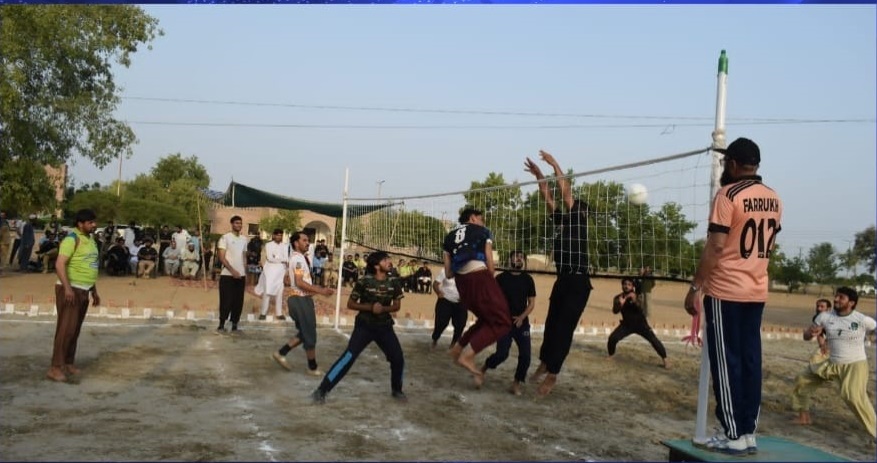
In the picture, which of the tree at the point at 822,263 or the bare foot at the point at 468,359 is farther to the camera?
the tree at the point at 822,263

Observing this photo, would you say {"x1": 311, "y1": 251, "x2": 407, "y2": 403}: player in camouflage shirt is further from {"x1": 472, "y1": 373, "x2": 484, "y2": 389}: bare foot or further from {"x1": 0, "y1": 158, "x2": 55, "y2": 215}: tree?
{"x1": 0, "y1": 158, "x2": 55, "y2": 215}: tree

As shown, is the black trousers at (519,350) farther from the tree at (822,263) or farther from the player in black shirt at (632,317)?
the tree at (822,263)

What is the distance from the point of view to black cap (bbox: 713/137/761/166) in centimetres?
449

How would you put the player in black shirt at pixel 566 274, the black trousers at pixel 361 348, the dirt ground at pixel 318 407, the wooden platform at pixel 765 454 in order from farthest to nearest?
the player in black shirt at pixel 566 274
the black trousers at pixel 361 348
the dirt ground at pixel 318 407
the wooden platform at pixel 765 454

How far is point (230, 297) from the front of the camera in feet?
35.7

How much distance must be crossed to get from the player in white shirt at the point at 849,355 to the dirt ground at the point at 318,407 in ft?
1.05

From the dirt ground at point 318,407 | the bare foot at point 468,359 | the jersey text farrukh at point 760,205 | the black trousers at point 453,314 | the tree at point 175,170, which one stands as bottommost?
the dirt ground at point 318,407

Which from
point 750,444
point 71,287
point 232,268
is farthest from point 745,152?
point 232,268

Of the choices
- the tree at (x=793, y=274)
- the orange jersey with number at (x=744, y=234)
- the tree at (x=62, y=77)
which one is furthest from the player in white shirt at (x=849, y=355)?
the tree at (x=793, y=274)

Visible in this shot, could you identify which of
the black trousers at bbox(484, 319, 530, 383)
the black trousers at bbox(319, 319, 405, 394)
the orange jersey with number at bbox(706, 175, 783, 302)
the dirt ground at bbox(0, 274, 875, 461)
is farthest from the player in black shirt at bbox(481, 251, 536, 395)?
the orange jersey with number at bbox(706, 175, 783, 302)

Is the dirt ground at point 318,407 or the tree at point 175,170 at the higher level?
the tree at point 175,170

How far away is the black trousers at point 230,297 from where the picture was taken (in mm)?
10742

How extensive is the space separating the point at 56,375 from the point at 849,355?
737 centimetres

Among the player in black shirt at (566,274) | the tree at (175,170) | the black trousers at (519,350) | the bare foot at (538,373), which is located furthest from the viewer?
the tree at (175,170)
